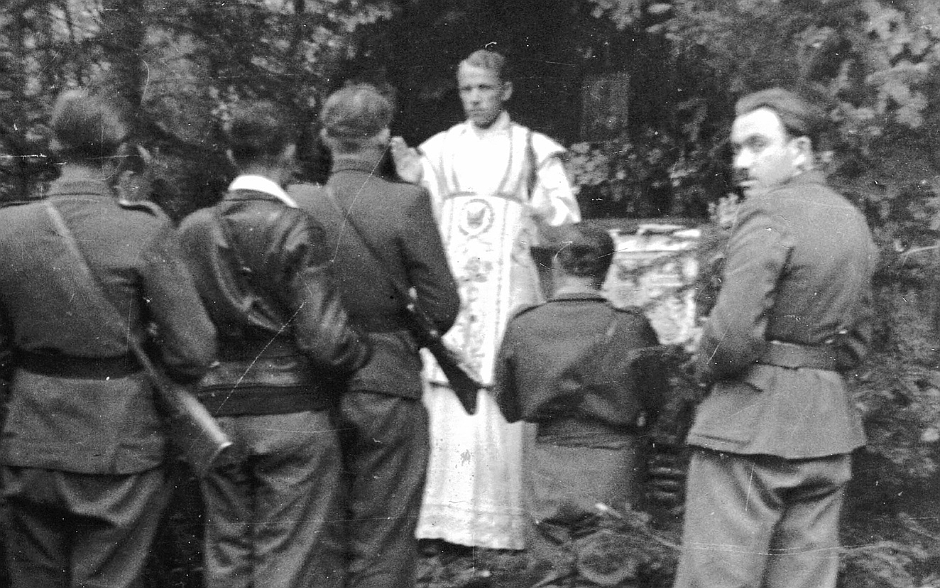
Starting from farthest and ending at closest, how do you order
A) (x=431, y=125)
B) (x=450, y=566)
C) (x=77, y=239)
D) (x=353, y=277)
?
(x=431, y=125) → (x=450, y=566) → (x=353, y=277) → (x=77, y=239)

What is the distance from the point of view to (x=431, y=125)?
643cm

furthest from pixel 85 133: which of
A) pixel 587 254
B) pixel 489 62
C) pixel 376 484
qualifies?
pixel 489 62

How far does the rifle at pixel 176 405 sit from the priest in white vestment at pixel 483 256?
5.94 feet

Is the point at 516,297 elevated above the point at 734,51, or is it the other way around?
the point at 734,51

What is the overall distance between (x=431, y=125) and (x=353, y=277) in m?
2.21

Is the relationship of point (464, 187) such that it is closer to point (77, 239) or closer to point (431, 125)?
point (431, 125)

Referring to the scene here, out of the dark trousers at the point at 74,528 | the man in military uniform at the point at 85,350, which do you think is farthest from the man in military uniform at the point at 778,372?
the dark trousers at the point at 74,528

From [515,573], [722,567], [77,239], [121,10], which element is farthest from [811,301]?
[121,10]

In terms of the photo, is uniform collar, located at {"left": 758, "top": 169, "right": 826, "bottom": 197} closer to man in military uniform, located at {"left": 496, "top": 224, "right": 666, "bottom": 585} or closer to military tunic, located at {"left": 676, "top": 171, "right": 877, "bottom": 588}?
military tunic, located at {"left": 676, "top": 171, "right": 877, "bottom": 588}

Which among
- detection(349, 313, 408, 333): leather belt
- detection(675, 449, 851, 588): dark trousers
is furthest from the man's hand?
detection(675, 449, 851, 588): dark trousers

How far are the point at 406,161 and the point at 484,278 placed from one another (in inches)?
22.6

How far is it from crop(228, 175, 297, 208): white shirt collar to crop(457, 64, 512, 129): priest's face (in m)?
1.71

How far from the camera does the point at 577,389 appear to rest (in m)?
4.54

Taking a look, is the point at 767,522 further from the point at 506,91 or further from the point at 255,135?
the point at 506,91
